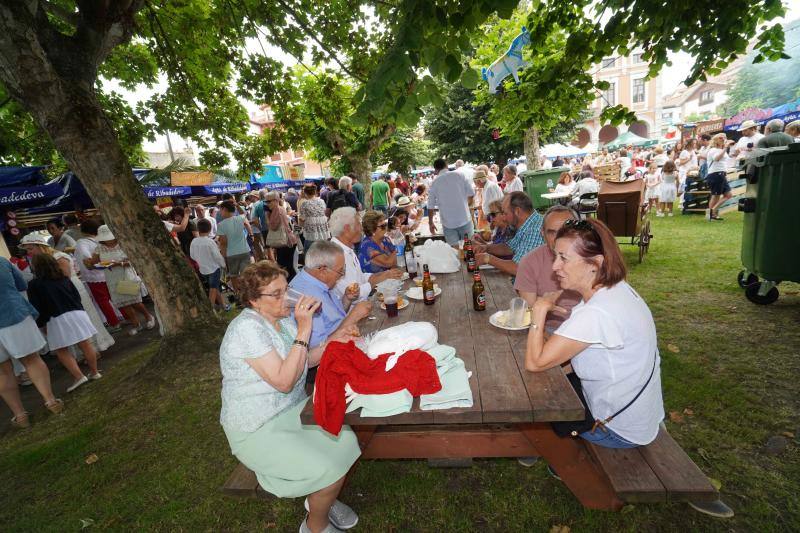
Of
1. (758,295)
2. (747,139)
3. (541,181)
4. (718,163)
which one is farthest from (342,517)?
(747,139)

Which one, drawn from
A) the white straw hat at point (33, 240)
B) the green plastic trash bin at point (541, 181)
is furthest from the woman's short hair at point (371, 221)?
the green plastic trash bin at point (541, 181)

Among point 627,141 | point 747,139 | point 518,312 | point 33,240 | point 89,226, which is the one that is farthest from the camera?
point 627,141

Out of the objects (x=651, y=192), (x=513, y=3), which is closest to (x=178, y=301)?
(x=513, y=3)

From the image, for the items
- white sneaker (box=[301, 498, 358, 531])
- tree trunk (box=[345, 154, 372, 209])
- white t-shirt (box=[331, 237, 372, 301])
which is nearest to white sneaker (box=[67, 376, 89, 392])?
white t-shirt (box=[331, 237, 372, 301])

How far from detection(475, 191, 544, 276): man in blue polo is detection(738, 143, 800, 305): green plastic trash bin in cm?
274

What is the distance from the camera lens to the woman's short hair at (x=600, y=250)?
185cm

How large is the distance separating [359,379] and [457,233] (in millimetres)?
5514

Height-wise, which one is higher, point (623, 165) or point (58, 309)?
point (623, 165)

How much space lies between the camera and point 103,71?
24.9 ft

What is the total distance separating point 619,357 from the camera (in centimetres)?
180

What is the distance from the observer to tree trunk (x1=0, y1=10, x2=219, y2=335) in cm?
394

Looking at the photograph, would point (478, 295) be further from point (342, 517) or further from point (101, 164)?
point (101, 164)

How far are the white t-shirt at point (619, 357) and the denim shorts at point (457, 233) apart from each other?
5241mm

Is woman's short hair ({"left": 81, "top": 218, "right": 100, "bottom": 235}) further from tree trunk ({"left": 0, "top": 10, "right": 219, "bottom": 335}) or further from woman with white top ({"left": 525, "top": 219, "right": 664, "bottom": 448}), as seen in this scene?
woman with white top ({"left": 525, "top": 219, "right": 664, "bottom": 448})
